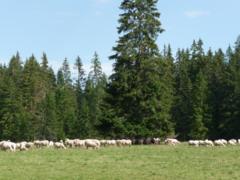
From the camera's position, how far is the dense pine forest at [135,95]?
55.1 m

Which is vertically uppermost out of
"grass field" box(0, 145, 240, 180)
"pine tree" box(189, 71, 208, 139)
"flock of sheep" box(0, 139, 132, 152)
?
"pine tree" box(189, 71, 208, 139)

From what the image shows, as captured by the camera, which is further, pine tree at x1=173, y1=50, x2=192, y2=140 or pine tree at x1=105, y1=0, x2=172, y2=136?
pine tree at x1=173, y1=50, x2=192, y2=140

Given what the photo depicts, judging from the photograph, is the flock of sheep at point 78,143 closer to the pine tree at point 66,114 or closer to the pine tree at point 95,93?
the pine tree at point 95,93

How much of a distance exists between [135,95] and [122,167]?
94.3 feet

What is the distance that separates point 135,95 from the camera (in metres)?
54.5

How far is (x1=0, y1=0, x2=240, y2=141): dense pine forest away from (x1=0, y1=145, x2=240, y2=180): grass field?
22.4 m

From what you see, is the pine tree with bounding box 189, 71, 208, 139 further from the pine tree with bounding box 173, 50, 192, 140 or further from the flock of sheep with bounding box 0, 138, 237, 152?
the flock of sheep with bounding box 0, 138, 237, 152

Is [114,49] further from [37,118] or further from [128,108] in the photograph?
[37,118]

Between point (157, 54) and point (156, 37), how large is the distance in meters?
1.80

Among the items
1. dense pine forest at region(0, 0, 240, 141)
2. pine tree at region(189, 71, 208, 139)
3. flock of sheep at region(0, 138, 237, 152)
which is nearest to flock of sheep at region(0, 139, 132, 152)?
flock of sheep at region(0, 138, 237, 152)

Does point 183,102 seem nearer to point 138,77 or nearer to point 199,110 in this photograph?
point 199,110

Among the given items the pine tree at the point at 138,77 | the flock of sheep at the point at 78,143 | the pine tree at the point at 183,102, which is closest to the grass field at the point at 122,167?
the flock of sheep at the point at 78,143

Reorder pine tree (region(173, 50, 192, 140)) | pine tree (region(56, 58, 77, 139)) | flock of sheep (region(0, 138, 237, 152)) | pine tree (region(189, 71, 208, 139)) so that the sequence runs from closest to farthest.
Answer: flock of sheep (region(0, 138, 237, 152)) → pine tree (region(189, 71, 208, 139)) → pine tree (region(173, 50, 192, 140)) → pine tree (region(56, 58, 77, 139))

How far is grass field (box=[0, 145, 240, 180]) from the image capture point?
22.6 metres
